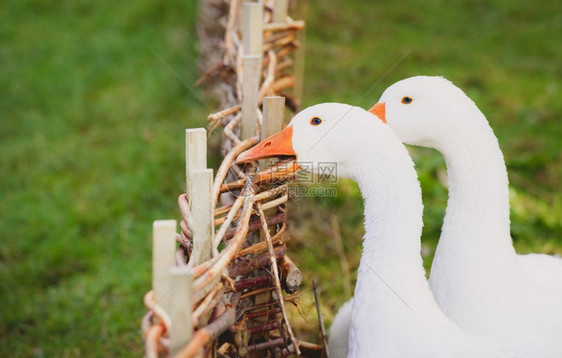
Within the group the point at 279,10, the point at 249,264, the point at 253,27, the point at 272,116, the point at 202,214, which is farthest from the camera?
the point at 279,10

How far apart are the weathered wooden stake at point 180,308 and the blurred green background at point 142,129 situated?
1.44 metres

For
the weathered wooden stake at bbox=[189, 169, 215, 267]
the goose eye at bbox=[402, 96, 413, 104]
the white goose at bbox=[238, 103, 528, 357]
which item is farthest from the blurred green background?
the weathered wooden stake at bbox=[189, 169, 215, 267]

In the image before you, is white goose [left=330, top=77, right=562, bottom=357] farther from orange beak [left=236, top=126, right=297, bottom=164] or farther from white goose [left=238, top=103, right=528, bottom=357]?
orange beak [left=236, top=126, right=297, bottom=164]

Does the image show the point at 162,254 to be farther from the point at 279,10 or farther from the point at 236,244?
the point at 279,10

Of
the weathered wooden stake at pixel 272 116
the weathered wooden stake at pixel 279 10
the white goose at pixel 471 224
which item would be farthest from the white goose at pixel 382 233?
the weathered wooden stake at pixel 279 10

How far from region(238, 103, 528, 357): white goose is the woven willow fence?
0.16m

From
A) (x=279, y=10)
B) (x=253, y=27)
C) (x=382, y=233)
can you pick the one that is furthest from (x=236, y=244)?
(x=279, y=10)

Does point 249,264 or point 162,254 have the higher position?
point 162,254

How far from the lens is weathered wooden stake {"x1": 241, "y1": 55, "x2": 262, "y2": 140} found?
8.10ft

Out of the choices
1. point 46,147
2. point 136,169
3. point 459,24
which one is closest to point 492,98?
point 459,24

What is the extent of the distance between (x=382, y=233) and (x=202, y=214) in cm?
70

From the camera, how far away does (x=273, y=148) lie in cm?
211

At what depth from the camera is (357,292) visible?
2.09 metres

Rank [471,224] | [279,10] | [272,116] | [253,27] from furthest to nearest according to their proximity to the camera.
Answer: [279,10] < [253,27] < [471,224] < [272,116]
